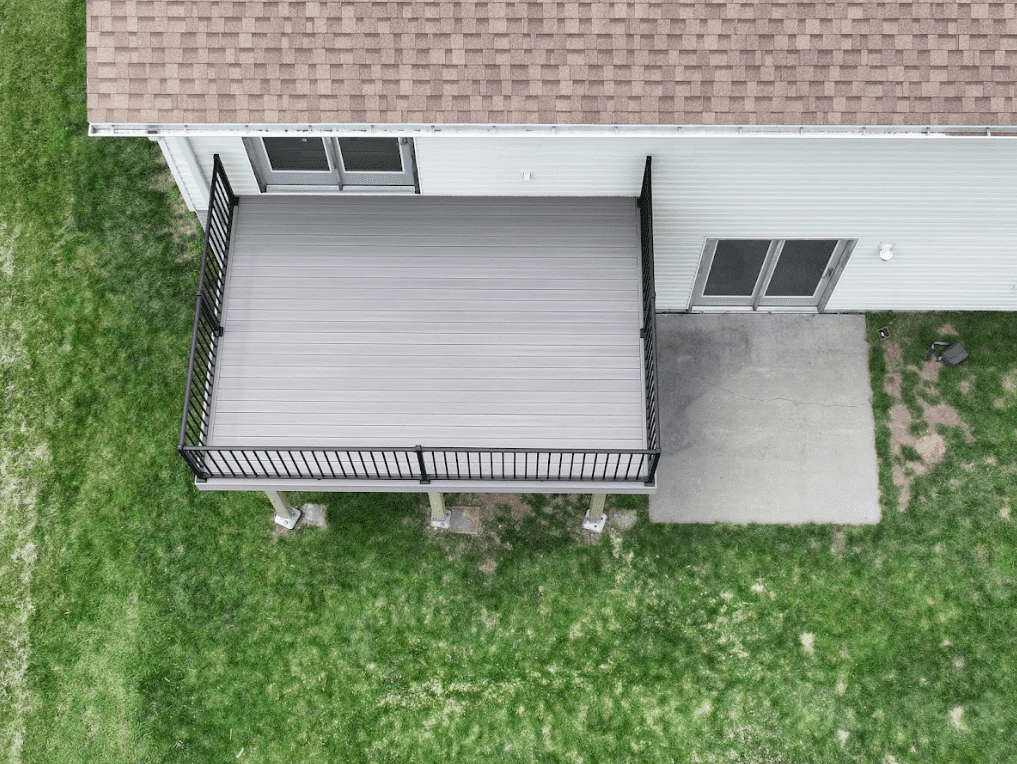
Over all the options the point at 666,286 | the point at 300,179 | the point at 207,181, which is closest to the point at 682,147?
the point at 666,286

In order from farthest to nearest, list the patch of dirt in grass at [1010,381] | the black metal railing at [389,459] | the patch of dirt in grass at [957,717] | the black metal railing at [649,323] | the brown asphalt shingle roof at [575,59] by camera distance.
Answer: the patch of dirt in grass at [1010,381]
the patch of dirt in grass at [957,717]
the black metal railing at [389,459]
the black metal railing at [649,323]
the brown asphalt shingle roof at [575,59]

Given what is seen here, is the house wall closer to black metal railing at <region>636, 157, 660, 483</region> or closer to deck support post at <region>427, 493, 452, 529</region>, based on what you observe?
black metal railing at <region>636, 157, 660, 483</region>

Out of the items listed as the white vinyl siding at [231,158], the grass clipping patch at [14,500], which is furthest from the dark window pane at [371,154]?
the grass clipping patch at [14,500]

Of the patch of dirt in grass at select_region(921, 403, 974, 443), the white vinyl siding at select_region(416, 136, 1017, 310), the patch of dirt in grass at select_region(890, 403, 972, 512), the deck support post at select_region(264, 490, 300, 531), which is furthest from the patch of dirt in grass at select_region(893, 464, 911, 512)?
the deck support post at select_region(264, 490, 300, 531)

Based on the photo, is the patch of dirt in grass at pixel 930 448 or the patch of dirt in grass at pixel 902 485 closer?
the patch of dirt in grass at pixel 902 485

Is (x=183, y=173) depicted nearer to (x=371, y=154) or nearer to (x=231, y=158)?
A: (x=231, y=158)

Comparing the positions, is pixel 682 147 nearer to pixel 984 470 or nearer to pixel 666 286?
pixel 666 286

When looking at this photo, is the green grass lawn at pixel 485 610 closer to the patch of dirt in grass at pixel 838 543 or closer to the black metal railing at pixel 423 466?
the patch of dirt in grass at pixel 838 543

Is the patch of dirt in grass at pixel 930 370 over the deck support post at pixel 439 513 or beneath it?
over
